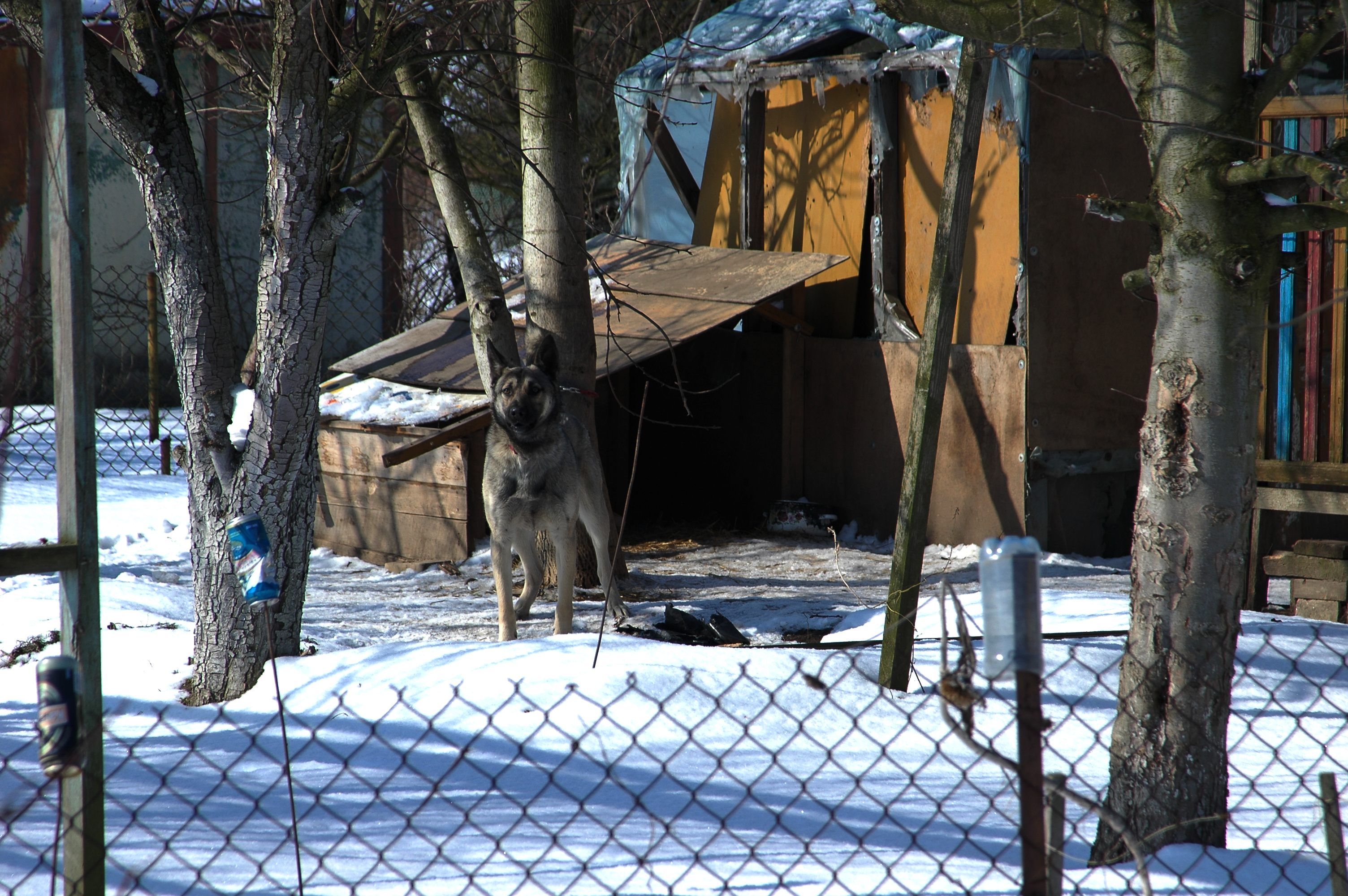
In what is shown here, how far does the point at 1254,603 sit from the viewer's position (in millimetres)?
6055

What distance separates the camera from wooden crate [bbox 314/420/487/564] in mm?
7695

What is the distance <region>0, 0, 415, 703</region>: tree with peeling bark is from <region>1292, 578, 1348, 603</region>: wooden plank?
487 centimetres

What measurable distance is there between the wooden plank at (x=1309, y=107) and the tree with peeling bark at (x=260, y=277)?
4251 mm

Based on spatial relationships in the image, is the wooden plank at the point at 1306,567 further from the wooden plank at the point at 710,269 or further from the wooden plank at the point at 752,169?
the wooden plank at the point at 752,169

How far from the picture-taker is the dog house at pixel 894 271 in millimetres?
7703

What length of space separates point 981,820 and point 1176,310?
1480 millimetres

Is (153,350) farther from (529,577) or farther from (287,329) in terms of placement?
(287,329)

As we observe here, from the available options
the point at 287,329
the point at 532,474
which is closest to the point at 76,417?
the point at 287,329

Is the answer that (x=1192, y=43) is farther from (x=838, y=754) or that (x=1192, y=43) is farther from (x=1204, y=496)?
(x=838, y=754)

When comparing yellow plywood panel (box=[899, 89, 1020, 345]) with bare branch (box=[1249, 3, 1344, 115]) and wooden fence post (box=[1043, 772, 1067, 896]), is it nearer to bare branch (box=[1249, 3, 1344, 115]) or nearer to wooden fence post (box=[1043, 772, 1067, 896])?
bare branch (box=[1249, 3, 1344, 115])

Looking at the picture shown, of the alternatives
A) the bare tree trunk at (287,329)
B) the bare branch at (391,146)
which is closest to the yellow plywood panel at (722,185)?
the bare branch at (391,146)

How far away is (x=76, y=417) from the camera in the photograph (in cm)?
237

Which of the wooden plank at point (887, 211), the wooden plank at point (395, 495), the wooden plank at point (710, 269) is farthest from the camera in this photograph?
the wooden plank at point (887, 211)

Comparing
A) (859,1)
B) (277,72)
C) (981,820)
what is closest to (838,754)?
(981,820)
